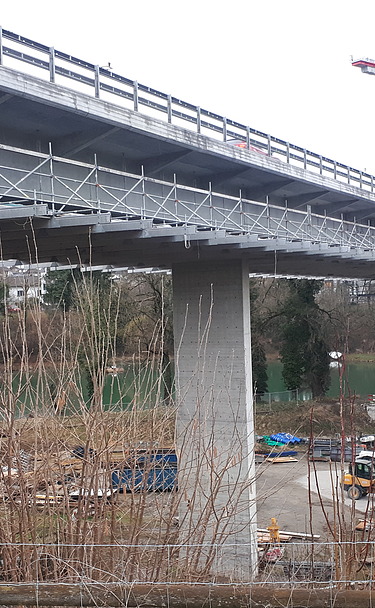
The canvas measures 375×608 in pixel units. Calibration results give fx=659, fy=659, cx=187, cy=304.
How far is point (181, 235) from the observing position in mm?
12383

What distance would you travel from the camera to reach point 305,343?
36688 mm

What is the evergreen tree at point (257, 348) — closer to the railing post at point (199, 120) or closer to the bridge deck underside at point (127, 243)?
the bridge deck underside at point (127, 243)

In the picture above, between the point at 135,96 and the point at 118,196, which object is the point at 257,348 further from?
the point at 135,96

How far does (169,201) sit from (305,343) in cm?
2351

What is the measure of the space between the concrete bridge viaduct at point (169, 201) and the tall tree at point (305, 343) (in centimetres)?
1734

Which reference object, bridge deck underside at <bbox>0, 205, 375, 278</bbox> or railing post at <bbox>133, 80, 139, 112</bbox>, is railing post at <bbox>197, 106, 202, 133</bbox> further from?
bridge deck underside at <bbox>0, 205, 375, 278</bbox>

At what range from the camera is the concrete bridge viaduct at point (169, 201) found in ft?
34.2

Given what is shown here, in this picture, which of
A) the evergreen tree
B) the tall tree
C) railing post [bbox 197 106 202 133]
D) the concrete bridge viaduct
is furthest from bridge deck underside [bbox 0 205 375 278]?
the evergreen tree

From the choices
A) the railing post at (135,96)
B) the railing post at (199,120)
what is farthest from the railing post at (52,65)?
the railing post at (199,120)

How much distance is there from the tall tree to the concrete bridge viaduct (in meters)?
17.3

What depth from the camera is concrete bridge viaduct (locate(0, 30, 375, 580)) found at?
1044cm

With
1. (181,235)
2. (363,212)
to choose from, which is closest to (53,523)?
(181,235)

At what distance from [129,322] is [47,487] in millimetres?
28630

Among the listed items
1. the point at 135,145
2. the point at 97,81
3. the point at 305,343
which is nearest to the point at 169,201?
the point at 135,145
